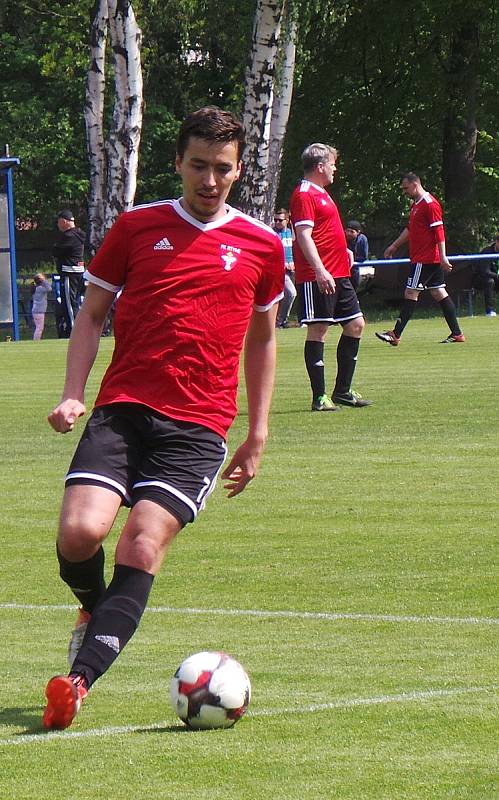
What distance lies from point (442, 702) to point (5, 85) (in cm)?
5184

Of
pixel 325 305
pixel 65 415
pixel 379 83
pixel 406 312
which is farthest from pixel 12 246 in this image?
pixel 65 415

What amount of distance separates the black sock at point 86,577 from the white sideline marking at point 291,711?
63 cm

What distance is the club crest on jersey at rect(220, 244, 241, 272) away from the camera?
19.0 feet

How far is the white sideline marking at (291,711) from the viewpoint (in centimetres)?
498

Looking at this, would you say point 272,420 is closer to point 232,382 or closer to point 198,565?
point 198,565

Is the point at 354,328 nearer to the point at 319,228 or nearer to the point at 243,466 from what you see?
the point at 319,228

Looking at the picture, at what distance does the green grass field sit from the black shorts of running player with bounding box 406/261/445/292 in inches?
305

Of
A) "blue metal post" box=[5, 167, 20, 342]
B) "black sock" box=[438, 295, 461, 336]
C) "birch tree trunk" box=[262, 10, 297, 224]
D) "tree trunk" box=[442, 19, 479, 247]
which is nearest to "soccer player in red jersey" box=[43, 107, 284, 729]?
"black sock" box=[438, 295, 461, 336]

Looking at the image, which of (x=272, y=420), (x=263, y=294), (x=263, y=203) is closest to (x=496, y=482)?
(x=272, y=420)

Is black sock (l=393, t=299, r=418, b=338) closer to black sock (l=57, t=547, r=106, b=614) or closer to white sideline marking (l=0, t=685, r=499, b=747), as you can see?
black sock (l=57, t=547, r=106, b=614)

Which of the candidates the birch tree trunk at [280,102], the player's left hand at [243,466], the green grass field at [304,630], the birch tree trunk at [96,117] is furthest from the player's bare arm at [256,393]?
the birch tree trunk at [96,117]

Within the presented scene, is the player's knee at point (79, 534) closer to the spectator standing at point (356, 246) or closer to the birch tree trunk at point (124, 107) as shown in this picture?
the birch tree trunk at point (124, 107)

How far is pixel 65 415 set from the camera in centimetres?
537

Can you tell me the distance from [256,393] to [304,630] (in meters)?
1.16
